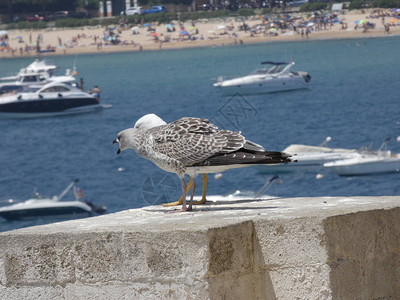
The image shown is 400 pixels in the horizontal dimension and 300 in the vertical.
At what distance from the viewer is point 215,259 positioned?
14.0 ft

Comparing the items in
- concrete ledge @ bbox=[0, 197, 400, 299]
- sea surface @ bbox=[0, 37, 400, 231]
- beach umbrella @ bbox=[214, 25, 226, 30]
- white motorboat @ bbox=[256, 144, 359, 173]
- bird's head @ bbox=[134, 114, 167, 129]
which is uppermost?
bird's head @ bbox=[134, 114, 167, 129]

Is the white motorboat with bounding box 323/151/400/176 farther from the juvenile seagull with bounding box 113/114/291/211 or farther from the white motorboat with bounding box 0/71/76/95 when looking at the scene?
the white motorboat with bounding box 0/71/76/95

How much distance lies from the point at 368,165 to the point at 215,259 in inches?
1541

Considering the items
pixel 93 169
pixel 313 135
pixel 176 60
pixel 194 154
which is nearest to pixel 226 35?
pixel 176 60

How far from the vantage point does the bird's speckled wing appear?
593cm

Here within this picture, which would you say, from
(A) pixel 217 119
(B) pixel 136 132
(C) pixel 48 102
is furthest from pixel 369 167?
(C) pixel 48 102

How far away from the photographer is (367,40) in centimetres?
10300

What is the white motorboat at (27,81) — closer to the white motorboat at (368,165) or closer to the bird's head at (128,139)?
the white motorboat at (368,165)

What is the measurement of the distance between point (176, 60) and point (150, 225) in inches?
4857

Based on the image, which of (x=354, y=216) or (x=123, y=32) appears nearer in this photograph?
(x=354, y=216)

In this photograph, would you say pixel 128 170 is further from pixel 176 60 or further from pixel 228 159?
pixel 176 60

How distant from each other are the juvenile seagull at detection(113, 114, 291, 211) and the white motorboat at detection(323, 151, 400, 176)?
122 ft

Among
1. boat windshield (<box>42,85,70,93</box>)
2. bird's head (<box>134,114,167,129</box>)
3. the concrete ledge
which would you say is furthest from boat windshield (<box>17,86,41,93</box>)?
the concrete ledge

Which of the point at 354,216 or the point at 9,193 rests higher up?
the point at 354,216
